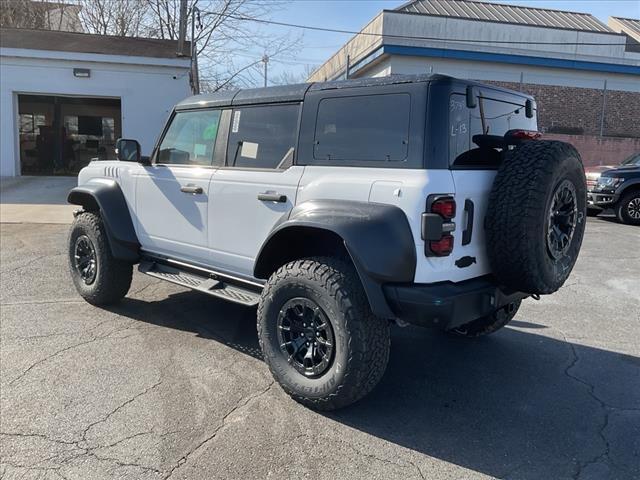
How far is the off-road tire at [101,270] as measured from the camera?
4992mm

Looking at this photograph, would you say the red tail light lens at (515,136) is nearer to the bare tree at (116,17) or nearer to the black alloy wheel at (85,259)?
the black alloy wheel at (85,259)

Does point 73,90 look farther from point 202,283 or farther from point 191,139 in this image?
point 202,283

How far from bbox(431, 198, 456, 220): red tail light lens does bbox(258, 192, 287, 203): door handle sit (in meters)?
1.10

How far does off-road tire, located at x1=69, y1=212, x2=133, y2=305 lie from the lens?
4.99 m

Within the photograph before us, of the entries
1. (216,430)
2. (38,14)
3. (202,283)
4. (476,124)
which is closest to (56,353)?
(202,283)

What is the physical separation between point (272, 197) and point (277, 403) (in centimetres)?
137

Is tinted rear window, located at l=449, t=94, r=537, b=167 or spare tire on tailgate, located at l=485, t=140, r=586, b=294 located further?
tinted rear window, located at l=449, t=94, r=537, b=167

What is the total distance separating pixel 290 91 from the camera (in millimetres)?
3758

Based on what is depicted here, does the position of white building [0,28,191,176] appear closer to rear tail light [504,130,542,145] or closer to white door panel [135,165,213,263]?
white door panel [135,165,213,263]

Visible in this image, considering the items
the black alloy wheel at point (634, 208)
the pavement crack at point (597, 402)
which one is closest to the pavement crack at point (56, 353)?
the pavement crack at point (597, 402)

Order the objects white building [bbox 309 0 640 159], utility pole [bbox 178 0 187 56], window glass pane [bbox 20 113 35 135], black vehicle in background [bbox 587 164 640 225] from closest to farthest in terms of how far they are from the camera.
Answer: black vehicle in background [bbox 587 164 640 225], window glass pane [bbox 20 113 35 135], utility pole [bbox 178 0 187 56], white building [bbox 309 0 640 159]

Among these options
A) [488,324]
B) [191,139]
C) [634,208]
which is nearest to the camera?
[488,324]

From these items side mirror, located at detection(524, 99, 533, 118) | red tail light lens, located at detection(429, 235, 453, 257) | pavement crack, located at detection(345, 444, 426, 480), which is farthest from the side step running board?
side mirror, located at detection(524, 99, 533, 118)

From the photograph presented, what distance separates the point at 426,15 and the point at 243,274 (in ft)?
61.7
